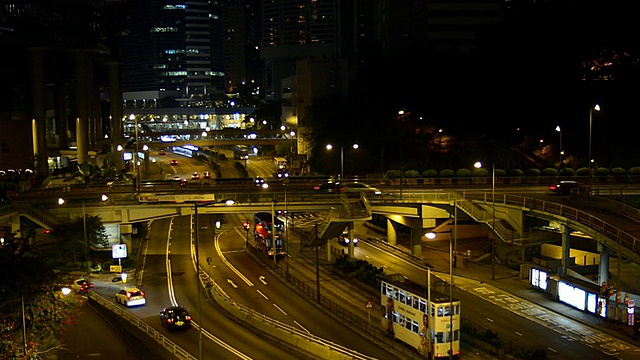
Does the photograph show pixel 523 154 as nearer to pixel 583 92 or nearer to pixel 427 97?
pixel 583 92

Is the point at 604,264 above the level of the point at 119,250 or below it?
above

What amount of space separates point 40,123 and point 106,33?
25.3 meters

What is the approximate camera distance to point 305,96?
135625 mm

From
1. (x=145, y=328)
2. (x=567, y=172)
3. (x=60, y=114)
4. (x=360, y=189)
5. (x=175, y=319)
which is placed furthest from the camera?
(x=60, y=114)

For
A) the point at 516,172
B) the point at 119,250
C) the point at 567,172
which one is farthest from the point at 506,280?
the point at 119,250

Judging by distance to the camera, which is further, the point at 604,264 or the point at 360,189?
→ the point at 360,189

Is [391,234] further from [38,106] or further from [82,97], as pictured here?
[82,97]

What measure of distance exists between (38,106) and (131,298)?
55814 millimetres

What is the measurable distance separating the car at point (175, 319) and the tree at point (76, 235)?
1928cm

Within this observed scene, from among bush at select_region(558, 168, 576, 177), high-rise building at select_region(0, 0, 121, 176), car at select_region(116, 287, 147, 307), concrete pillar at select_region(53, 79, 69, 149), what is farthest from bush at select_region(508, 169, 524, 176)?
concrete pillar at select_region(53, 79, 69, 149)

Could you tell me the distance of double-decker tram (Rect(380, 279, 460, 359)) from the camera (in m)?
32.5

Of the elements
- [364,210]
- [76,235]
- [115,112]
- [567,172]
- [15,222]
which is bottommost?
[76,235]

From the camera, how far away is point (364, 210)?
189 ft

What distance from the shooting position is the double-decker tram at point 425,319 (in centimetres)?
3247
